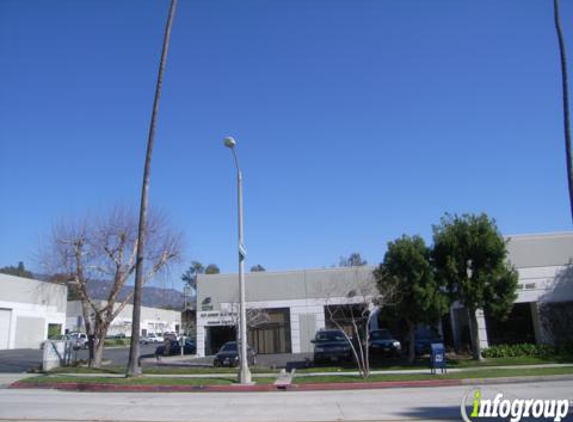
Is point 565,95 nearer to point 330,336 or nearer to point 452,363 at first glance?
point 452,363

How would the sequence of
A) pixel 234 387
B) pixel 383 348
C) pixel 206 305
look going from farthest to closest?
1. pixel 206 305
2. pixel 383 348
3. pixel 234 387

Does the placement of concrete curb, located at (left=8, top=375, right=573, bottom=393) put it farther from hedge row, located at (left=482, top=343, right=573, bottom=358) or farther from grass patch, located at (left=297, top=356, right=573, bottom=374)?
hedge row, located at (left=482, top=343, right=573, bottom=358)

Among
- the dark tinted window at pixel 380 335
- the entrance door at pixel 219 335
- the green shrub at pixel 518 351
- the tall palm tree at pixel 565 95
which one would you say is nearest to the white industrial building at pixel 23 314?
the entrance door at pixel 219 335

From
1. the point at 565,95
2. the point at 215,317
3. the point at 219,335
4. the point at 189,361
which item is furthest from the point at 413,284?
the point at 219,335

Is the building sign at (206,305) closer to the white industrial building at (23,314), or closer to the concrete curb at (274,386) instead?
the concrete curb at (274,386)

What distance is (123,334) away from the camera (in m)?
88.5

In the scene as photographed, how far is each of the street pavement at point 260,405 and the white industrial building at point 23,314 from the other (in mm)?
38480

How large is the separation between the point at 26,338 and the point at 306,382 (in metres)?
48.2

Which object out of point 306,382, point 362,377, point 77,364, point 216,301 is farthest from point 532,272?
point 77,364

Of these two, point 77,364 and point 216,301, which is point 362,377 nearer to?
point 77,364

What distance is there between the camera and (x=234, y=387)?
16.6m

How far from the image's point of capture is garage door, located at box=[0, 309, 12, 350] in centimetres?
5098

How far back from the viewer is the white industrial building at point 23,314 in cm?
5162

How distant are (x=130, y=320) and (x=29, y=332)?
40218 millimetres
